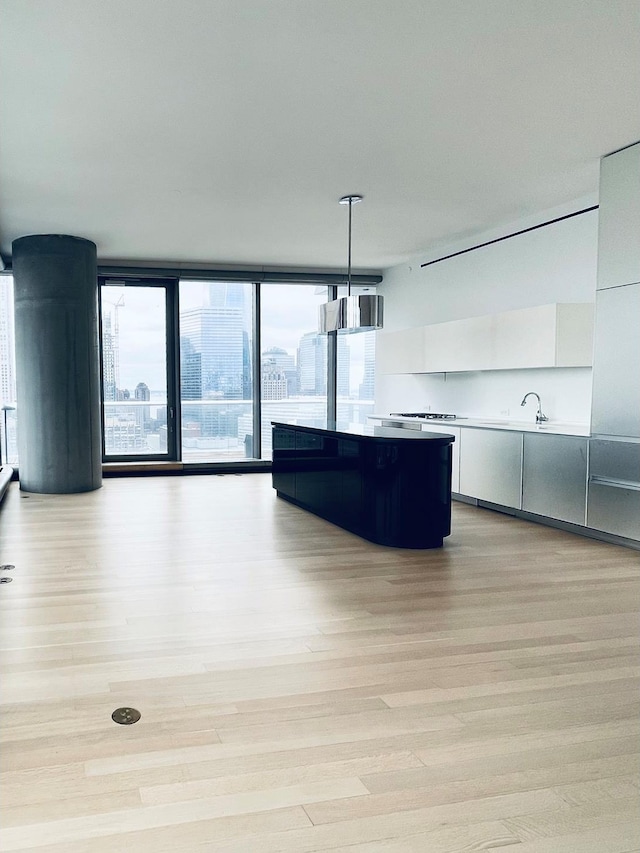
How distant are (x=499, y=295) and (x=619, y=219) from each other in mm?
2408

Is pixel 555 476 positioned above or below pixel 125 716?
above

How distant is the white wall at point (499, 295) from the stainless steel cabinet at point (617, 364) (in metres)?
0.97

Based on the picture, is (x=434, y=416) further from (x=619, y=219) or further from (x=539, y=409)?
(x=619, y=219)

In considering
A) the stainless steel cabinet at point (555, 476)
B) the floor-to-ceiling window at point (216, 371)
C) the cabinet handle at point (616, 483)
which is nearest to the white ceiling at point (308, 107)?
the stainless steel cabinet at point (555, 476)

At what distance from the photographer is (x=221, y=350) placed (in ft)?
32.6

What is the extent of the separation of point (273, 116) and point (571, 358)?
3229mm

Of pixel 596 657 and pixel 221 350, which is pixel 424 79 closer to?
pixel 596 657

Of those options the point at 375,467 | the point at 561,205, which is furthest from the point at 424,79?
the point at 561,205

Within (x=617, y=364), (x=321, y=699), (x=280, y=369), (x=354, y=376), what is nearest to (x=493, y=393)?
(x=617, y=364)

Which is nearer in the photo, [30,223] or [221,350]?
[30,223]

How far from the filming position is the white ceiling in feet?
10.7

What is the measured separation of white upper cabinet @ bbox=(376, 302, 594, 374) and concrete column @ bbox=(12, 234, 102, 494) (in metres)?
3.68

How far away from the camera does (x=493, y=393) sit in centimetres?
749

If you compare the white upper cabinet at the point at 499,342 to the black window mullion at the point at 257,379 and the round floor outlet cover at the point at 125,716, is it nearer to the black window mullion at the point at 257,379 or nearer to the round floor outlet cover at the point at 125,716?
the black window mullion at the point at 257,379
